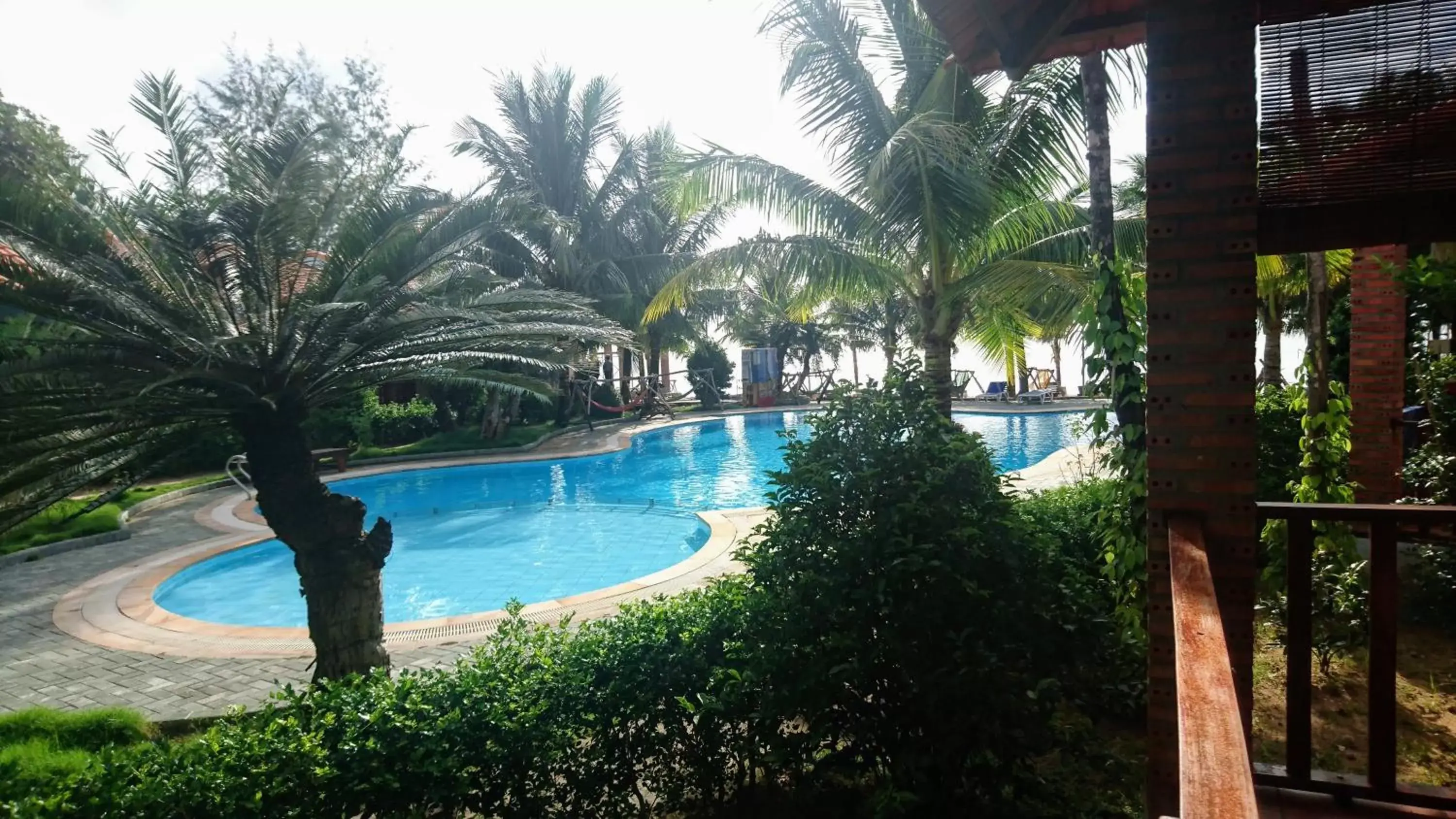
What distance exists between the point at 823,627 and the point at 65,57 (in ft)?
61.1

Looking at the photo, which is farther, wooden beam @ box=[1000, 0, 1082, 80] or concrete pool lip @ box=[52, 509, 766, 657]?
concrete pool lip @ box=[52, 509, 766, 657]

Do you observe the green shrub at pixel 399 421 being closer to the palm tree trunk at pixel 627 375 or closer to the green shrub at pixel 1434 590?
the palm tree trunk at pixel 627 375

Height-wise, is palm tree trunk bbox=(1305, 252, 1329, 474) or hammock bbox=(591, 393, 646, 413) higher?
palm tree trunk bbox=(1305, 252, 1329, 474)

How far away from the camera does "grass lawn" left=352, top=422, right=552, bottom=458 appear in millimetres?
18891

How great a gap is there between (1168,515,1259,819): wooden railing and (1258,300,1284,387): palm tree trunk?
54.9 ft

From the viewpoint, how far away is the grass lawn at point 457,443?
1889cm

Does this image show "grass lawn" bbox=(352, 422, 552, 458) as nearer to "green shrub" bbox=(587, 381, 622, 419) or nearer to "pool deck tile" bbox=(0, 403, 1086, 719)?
"green shrub" bbox=(587, 381, 622, 419)

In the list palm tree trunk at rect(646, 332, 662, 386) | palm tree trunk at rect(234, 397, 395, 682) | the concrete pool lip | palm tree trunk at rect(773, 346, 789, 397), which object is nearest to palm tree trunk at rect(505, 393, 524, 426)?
palm tree trunk at rect(646, 332, 662, 386)

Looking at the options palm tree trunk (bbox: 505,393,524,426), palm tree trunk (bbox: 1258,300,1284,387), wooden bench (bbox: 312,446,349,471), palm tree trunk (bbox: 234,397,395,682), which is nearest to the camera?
palm tree trunk (bbox: 234,397,395,682)

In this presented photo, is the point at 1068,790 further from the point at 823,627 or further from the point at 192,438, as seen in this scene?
the point at 192,438

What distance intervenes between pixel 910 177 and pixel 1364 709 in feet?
20.4

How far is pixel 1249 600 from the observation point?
2.56 metres

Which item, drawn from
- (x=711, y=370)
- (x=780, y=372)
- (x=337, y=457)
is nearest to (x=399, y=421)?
(x=337, y=457)

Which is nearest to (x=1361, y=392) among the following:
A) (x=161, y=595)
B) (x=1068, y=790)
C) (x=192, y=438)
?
(x=1068, y=790)
